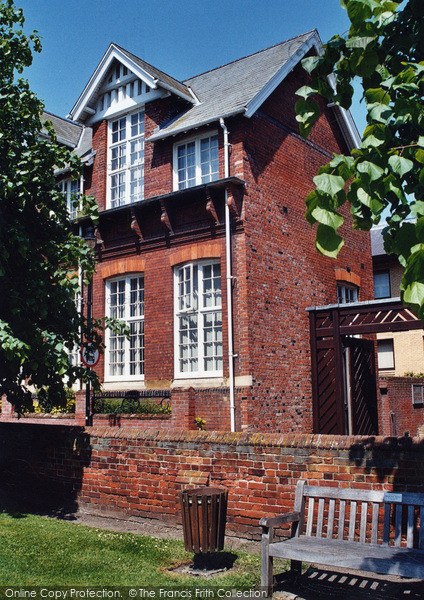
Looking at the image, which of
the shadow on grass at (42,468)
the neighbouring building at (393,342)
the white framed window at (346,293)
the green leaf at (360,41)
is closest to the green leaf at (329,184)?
the green leaf at (360,41)

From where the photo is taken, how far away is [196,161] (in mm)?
15078

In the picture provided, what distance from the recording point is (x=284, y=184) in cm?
1555

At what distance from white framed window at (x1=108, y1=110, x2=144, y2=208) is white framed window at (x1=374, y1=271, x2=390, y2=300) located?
17618mm

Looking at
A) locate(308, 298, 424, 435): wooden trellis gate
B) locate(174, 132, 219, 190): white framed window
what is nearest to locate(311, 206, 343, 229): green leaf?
locate(308, 298, 424, 435): wooden trellis gate

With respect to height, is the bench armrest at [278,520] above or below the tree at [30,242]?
below

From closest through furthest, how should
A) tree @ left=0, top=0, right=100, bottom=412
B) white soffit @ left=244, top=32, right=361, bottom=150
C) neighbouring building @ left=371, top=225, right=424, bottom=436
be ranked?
tree @ left=0, top=0, right=100, bottom=412 → white soffit @ left=244, top=32, right=361, bottom=150 → neighbouring building @ left=371, top=225, right=424, bottom=436

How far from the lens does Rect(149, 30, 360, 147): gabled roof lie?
1445cm

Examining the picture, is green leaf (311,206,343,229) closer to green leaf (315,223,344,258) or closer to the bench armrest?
green leaf (315,223,344,258)

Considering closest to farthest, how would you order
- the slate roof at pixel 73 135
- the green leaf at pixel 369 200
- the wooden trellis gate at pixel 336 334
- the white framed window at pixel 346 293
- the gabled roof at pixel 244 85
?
the green leaf at pixel 369 200, the wooden trellis gate at pixel 336 334, the gabled roof at pixel 244 85, the white framed window at pixel 346 293, the slate roof at pixel 73 135

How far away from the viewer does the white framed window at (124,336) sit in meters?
15.6

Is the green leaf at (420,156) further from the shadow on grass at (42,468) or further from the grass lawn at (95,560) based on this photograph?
the shadow on grass at (42,468)

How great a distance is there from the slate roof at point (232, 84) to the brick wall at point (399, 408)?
32.7 feet

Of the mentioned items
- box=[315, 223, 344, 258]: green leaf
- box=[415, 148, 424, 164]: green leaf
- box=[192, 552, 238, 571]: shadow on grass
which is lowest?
box=[192, 552, 238, 571]: shadow on grass

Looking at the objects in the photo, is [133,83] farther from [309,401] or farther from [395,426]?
[395,426]
